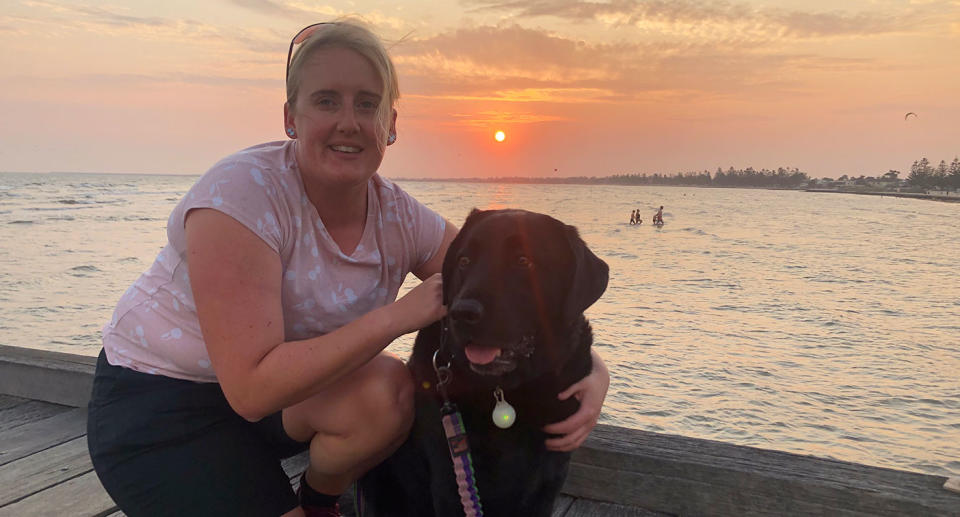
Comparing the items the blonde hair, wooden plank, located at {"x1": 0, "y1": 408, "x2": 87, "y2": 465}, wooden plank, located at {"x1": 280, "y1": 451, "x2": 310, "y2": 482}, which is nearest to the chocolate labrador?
the blonde hair

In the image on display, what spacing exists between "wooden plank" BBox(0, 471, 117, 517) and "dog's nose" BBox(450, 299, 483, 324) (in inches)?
53.7

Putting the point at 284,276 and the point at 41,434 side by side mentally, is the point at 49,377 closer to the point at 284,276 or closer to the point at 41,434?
the point at 41,434

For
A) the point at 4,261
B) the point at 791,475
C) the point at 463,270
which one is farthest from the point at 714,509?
the point at 4,261

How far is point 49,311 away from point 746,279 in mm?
11943

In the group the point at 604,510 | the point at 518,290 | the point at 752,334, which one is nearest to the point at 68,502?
the point at 518,290

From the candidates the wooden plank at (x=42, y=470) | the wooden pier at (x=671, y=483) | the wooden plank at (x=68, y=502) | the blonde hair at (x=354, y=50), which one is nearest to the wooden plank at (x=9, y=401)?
the wooden pier at (x=671, y=483)

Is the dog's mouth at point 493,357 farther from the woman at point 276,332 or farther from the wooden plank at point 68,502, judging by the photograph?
the wooden plank at point 68,502

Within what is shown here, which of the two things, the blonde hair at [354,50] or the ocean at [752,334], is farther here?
the ocean at [752,334]

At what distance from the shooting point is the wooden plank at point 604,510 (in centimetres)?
211

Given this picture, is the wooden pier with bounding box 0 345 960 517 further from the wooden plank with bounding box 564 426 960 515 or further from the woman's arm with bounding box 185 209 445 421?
the woman's arm with bounding box 185 209 445 421

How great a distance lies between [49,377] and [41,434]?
0.40m

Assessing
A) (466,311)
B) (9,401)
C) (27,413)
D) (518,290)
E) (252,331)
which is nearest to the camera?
(252,331)

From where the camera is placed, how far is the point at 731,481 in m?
1.98

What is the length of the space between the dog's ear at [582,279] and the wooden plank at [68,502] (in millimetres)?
1636
